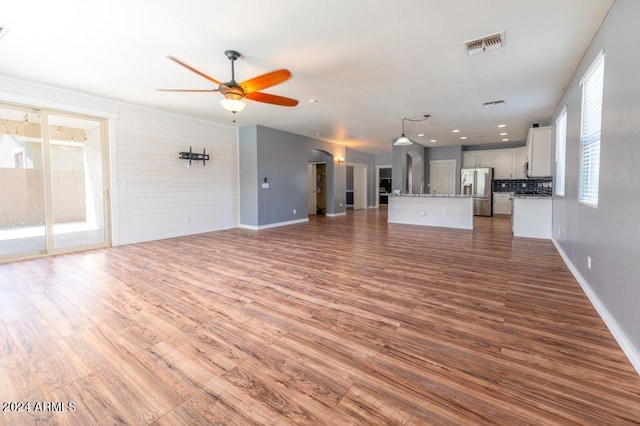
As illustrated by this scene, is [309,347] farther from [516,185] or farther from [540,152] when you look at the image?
[516,185]

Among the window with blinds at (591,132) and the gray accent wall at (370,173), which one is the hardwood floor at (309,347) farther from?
the gray accent wall at (370,173)

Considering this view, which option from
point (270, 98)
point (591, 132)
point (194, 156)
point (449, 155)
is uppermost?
point (449, 155)

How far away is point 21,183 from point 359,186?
1038cm

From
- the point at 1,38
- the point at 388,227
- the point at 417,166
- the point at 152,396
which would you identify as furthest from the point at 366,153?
the point at 152,396

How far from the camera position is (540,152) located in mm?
5797

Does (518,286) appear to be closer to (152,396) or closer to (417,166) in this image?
(152,396)

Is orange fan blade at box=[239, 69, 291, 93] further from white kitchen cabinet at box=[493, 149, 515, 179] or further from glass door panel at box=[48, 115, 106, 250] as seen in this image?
white kitchen cabinet at box=[493, 149, 515, 179]

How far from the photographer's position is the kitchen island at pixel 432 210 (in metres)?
7.35

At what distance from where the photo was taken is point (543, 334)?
2.15 m

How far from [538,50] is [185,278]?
4869mm

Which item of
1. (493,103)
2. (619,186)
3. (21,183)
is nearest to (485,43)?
(619,186)

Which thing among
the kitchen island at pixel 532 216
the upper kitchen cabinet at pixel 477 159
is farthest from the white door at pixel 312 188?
the kitchen island at pixel 532 216

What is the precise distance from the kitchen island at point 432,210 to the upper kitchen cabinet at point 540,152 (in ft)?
5.17

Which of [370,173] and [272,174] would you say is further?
[370,173]
